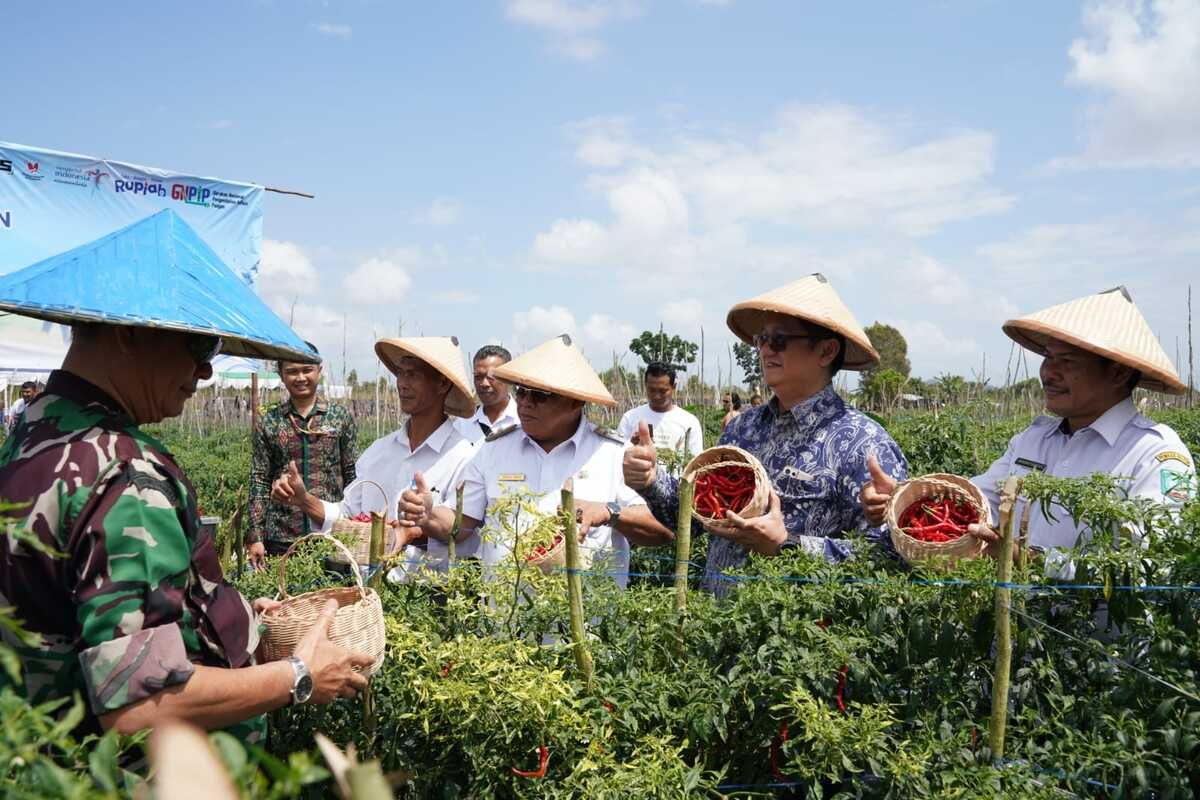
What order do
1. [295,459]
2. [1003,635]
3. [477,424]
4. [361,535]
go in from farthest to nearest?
[477,424], [295,459], [361,535], [1003,635]

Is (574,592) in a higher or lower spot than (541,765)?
higher

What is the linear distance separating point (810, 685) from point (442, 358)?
2.53m

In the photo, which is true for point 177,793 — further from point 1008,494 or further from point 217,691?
point 1008,494

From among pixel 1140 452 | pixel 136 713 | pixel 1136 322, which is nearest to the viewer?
pixel 136 713

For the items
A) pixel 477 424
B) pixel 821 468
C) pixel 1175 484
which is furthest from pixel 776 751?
pixel 477 424

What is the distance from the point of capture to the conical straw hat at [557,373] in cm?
368

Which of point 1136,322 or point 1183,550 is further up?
point 1136,322

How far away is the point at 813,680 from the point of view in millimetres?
2295

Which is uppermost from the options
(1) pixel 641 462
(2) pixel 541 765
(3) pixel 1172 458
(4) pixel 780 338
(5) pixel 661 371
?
(5) pixel 661 371

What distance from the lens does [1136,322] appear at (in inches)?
122

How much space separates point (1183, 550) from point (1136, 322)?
1.23 metres

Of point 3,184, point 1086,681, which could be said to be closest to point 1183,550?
point 1086,681

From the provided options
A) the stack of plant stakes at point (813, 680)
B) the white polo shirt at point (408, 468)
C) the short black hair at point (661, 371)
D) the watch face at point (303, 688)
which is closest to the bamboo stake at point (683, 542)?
the stack of plant stakes at point (813, 680)

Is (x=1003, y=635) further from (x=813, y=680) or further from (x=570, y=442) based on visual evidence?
(x=570, y=442)
